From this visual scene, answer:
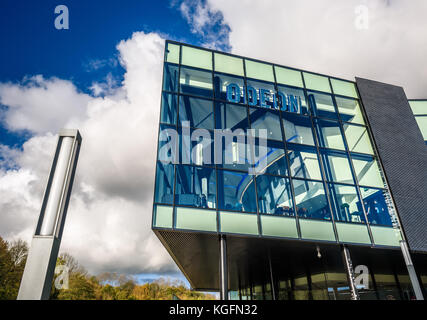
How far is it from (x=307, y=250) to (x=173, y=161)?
8.46 metres

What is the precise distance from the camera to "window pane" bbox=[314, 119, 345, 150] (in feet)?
54.1

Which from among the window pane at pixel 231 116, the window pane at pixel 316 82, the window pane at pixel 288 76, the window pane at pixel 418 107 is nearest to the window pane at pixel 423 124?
the window pane at pixel 418 107

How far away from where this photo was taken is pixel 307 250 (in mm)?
14875

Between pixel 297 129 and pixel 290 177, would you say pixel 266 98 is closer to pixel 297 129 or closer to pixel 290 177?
pixel 297 129

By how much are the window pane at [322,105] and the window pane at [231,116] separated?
15.4 ft

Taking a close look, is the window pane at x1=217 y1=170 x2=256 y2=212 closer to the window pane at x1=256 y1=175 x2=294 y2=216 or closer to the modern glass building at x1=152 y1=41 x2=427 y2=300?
the modern glass building at x1=152 y1=41 x2=427 y2=300

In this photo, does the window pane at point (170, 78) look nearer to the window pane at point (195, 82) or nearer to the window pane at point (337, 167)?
the window pane at point (195, 82)

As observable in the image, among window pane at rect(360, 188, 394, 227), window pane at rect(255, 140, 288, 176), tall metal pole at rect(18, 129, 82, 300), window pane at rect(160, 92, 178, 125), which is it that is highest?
window pane at rect(160, 92, 178, 125)

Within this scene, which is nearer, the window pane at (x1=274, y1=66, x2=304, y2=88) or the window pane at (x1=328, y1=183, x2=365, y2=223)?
the window pane at (x1=328, y1=183, x2=365, y2=223)

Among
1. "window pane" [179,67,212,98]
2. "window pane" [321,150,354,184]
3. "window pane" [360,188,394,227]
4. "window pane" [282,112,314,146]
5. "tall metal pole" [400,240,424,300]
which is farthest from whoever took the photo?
"window pane" [282,112,314,146]

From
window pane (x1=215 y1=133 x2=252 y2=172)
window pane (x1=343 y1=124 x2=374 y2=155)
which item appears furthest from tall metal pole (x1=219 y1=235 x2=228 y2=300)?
window pane (x1=343 y1=124 x2=374 y2=155)

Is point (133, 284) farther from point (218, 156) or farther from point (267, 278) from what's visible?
point (218, 156)

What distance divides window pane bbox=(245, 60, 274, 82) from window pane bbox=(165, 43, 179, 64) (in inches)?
171

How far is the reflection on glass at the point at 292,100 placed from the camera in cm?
1686
